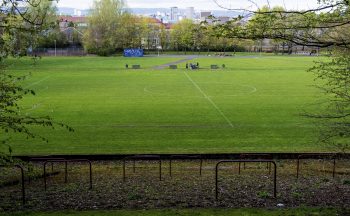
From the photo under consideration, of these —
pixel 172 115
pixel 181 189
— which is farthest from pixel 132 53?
pixel 181 189

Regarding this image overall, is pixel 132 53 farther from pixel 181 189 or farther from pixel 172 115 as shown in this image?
pixel 181 189

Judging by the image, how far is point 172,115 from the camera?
33.9 metres

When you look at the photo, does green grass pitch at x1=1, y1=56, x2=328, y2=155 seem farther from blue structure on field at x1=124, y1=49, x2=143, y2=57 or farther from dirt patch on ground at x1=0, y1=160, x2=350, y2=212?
blue structure on field at x1=124, y1=49, x2=143, y2=57

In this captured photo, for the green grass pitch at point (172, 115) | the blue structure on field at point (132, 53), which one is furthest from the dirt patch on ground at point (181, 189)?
the blue structure on field at point (132, 53)

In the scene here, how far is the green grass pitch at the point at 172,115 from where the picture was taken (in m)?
24.7

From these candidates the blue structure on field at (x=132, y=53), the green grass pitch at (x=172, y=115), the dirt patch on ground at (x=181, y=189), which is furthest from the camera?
the blue structure on field at (x=132, y=53)

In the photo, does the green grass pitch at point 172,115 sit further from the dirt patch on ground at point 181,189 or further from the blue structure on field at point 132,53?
the blue structure on field at point 132,53

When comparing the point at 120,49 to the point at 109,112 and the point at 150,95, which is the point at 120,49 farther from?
the point at 109,112

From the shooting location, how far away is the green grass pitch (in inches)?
973

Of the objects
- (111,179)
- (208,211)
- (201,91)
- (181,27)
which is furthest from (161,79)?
(181,27)

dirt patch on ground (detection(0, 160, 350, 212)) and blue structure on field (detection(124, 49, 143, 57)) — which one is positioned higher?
blue structure on field (detection(124, 49, 143, 57))

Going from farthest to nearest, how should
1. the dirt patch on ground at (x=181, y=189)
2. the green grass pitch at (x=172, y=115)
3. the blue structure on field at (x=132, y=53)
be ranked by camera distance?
1. the blue structure on field at (x=132, y=53)
2. the green grass pitch at (x=172, y=115)
3. the dirt patch on ground at (x=181, y=189)

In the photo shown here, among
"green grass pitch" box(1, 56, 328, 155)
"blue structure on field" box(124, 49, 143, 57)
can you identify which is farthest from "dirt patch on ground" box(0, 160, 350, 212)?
"blue structure on field" box(124, 49, 143, 57)

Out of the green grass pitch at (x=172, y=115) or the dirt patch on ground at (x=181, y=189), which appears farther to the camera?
the green grass pitch at (x=172, y=115)
